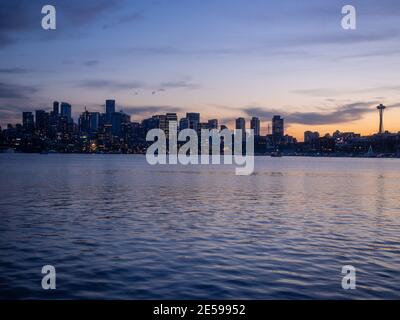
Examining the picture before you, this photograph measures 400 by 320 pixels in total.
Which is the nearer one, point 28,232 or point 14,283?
point 14,283

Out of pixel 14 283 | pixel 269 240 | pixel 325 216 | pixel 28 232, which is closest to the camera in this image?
pixel 14 283

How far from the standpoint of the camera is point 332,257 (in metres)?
20.6

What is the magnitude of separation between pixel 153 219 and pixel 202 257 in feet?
39.4

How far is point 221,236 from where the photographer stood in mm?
25453

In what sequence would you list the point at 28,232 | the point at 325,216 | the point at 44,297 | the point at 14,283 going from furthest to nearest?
the point at 325,216
the point at 28,232
the point at 14,283
the point at 44,297

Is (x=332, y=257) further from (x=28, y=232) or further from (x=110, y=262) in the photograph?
(x=28, y=232)

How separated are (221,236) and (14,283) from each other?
39.4 feet

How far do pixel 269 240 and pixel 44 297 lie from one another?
12.9 meters
